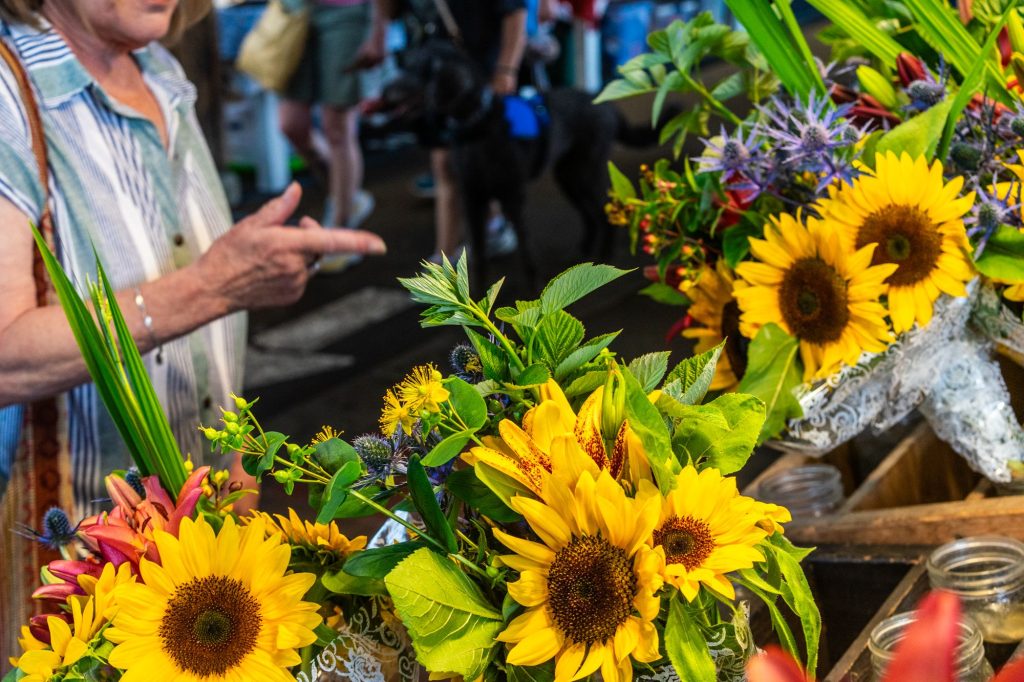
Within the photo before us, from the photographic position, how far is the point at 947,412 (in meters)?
1.18

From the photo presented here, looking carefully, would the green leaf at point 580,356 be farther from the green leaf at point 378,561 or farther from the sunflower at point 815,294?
the sunflower at point 815,294

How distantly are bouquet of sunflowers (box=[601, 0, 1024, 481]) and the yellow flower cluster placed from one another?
0.43 metres

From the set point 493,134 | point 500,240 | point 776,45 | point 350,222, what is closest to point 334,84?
point 350,222

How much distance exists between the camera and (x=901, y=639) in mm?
858

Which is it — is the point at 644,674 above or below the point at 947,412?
above

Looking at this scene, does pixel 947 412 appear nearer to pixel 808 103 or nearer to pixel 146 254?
pixel 808 103

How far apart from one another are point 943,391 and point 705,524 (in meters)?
0.60

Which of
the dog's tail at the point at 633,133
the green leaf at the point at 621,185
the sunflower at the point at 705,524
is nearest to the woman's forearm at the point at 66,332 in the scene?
the green leaf at the point at 621,185

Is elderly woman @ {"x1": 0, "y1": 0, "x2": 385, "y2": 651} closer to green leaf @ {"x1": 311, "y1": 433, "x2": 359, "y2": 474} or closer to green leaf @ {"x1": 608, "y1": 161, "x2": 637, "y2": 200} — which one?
green leaf @ {"x1": 608, "y1": 161, "x2": 637, "y2": 200}

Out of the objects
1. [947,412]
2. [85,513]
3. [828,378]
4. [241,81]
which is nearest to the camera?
[828,378]

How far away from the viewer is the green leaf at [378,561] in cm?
72

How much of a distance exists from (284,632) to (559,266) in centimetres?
394

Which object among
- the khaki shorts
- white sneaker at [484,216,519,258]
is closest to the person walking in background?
the khaki shorts

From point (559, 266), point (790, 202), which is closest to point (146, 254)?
point (790, 202)
